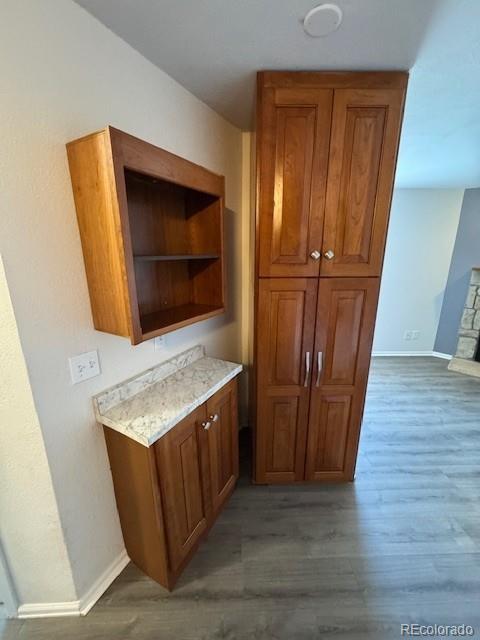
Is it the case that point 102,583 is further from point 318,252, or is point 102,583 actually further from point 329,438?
point 318,252

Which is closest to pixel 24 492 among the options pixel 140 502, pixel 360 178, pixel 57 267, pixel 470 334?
pixel 140 502

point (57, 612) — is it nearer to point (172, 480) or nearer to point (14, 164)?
point (172, 480)

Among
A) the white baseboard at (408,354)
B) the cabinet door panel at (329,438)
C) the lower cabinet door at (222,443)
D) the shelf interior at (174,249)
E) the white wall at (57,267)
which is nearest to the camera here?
the white wall at (57,267)

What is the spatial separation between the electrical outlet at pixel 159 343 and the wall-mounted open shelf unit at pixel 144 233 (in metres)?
0.13

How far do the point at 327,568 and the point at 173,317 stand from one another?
154cm

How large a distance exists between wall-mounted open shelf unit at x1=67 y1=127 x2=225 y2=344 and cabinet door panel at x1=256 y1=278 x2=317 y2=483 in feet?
1.10

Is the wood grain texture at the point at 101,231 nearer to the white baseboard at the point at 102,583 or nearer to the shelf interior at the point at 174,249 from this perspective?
the shelf interior at the point at 174,249

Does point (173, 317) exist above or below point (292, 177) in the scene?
below

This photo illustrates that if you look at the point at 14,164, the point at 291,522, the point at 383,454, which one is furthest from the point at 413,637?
the point at 14,164

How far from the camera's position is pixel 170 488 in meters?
1.13

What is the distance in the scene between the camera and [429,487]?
1.81 meters

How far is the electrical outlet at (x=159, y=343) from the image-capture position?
138cm

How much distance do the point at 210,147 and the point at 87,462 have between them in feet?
6.08

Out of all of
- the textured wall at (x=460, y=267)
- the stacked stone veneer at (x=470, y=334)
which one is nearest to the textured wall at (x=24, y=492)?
the stacked stone veneer at (x=470, y=334)
